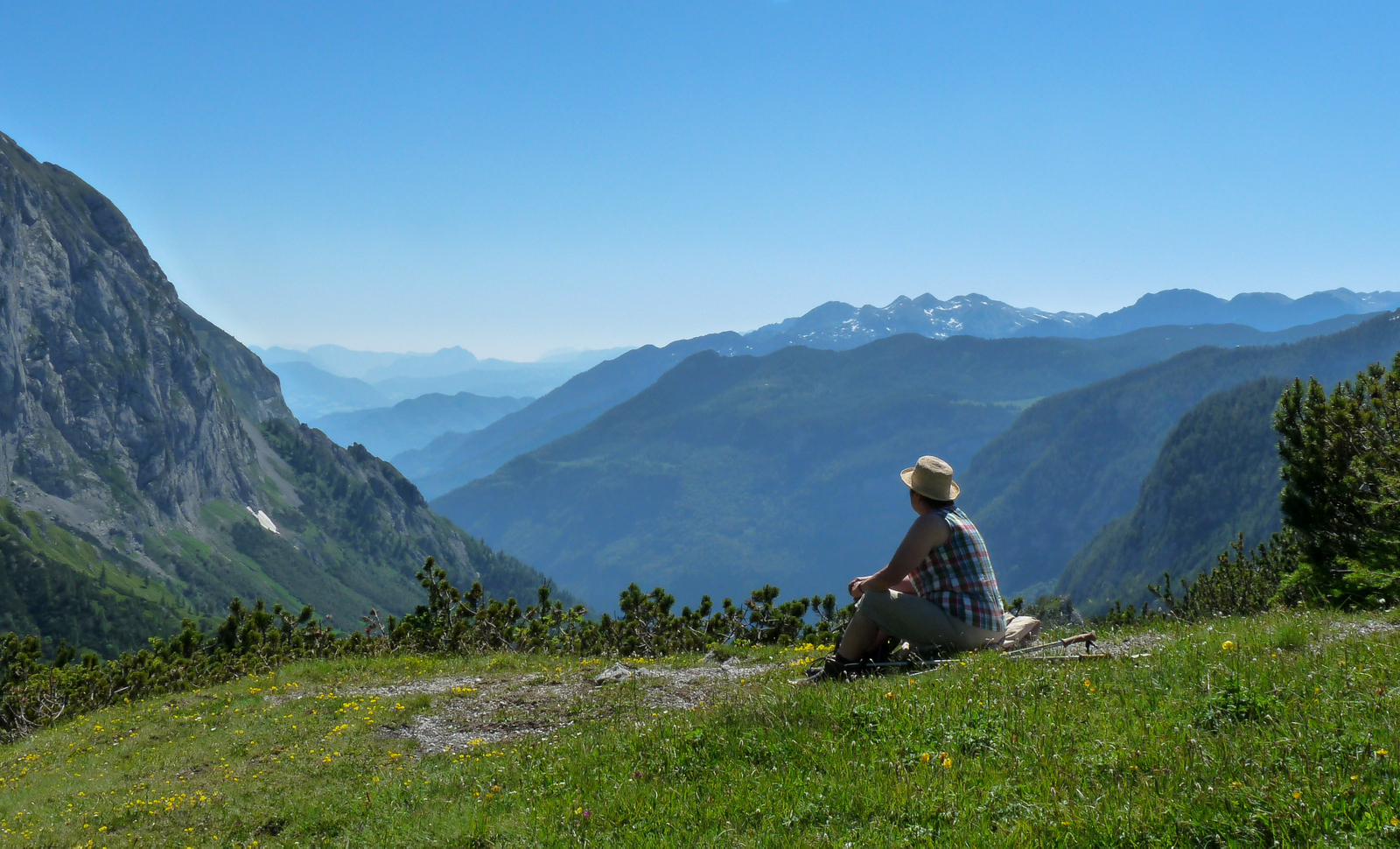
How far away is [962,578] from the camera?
35.2 feet

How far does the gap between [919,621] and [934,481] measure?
1.83 m

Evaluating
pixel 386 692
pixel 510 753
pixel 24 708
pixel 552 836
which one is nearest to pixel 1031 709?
pixel 552 836

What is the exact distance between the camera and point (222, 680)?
24.6 metres

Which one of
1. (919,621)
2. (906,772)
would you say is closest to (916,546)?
(919,621)

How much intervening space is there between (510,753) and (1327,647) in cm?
902

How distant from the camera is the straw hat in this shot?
35.4 feet

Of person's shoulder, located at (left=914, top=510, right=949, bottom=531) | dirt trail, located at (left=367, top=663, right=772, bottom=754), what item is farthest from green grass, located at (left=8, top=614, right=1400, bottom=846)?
person's shoulder, located at (left=914, top=510, right=949, bottom=531)

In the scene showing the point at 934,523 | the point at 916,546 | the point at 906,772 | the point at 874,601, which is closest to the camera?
the point at 906,772

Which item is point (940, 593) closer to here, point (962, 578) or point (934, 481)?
point (962, 578)

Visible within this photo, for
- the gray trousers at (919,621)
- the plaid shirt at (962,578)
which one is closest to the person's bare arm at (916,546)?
the plaid shirt at (962,578)

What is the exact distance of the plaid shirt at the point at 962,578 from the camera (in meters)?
10.6

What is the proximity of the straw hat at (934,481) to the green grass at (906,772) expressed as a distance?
2.16m

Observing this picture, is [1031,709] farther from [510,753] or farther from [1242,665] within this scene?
[510,753]

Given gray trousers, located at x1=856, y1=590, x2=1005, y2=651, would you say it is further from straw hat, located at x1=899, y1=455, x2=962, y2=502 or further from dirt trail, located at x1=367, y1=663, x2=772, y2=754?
dirt trail, located at x1=367, y1=663, x2=772, y2=754
